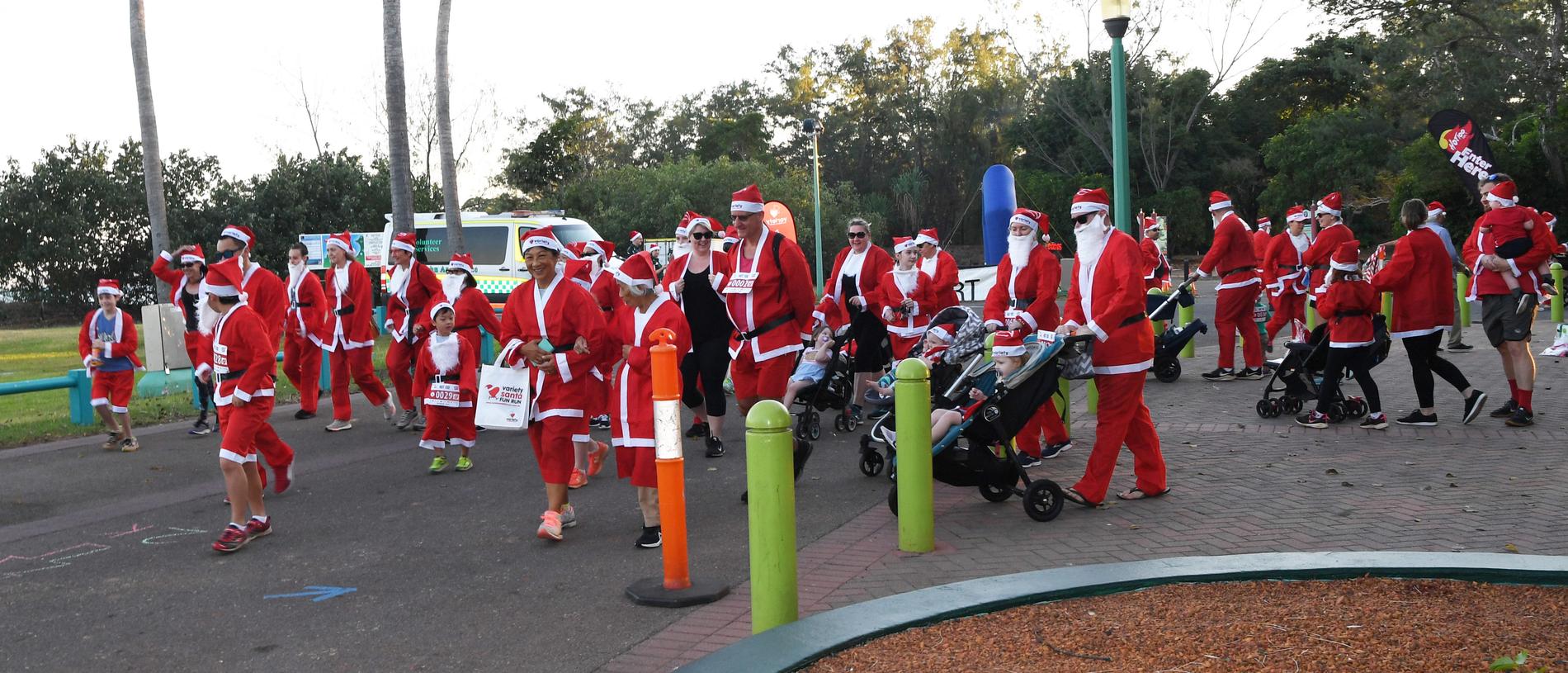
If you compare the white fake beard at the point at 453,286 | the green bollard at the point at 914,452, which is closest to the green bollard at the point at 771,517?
the green bollard at the point at 914,452

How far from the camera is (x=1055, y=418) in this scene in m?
9.23

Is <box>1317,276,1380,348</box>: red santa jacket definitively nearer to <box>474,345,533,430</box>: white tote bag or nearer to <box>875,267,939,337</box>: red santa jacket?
<box>875,267,939,337</box>: red santa jacket

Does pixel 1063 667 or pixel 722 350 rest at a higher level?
pixel 722 350

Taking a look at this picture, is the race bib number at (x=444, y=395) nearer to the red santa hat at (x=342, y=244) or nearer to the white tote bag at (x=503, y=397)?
the white tote bag at (x=503, y=397)

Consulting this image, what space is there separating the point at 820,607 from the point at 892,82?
59.5 meters

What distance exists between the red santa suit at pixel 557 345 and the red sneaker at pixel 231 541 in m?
1.75

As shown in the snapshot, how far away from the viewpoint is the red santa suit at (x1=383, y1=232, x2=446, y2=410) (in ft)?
38.9

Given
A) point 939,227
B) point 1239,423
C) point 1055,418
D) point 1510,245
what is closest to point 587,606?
point 1055,418

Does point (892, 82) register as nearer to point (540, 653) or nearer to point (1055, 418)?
point (1055, 418)

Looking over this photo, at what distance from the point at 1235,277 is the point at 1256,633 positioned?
9.59 meters

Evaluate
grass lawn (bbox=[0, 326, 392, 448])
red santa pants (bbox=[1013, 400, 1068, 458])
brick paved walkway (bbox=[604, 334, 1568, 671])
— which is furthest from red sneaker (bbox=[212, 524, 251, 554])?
grass lawn (bbox=[0, 326, 392, 448])

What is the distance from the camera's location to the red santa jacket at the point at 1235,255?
13.0m

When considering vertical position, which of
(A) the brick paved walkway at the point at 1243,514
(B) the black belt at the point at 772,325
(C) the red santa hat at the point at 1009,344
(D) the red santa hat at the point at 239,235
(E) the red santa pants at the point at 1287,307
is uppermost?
(D) the red santa hat at the point at 239,235

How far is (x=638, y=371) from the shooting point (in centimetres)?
681
